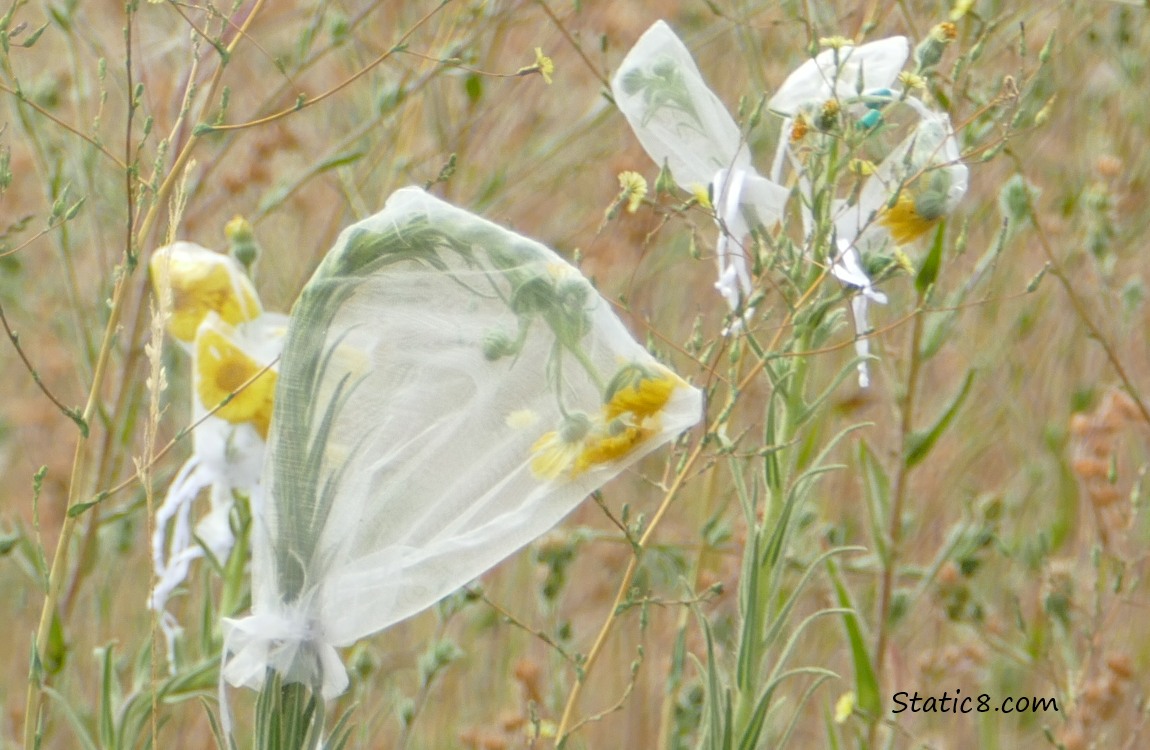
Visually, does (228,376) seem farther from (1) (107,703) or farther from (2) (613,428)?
(2) (613,428)

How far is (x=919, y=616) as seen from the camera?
240 cm

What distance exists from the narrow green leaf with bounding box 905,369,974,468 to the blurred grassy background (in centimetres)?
11

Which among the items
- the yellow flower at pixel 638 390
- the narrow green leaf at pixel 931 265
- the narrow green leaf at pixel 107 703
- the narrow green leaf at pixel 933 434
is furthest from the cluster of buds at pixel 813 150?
the narrow green leaf at pixel 107 703

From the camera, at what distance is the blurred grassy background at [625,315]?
5.32 ft

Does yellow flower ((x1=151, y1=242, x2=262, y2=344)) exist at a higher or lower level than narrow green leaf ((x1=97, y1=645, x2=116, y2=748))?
higher

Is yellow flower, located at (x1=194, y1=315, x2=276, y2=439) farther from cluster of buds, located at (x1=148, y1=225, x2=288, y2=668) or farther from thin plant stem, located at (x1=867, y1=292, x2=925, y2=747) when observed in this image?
thin plant stem, located at (x1=867, y1=292, x2=925, y2=747)

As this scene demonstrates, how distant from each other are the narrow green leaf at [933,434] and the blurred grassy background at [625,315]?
11 centimetres

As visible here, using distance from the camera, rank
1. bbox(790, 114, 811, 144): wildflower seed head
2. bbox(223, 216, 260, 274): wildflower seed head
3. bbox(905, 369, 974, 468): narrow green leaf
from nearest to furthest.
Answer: bbox(790, 114, 811, 144): wildflower seed head → bbox(223, 216, 260, 274): wildflower seed head → bbox(905, 369, 974, 468): narrow green leaf

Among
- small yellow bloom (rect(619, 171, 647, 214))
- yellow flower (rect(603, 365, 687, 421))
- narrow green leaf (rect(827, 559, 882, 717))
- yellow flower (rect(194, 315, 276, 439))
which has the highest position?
small yellow bloom (rect(619, 171, 647, 214))

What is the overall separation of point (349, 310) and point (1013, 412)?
1484 millimetres

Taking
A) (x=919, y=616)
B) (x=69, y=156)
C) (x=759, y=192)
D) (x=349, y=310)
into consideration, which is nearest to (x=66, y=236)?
(x=69, y=156)

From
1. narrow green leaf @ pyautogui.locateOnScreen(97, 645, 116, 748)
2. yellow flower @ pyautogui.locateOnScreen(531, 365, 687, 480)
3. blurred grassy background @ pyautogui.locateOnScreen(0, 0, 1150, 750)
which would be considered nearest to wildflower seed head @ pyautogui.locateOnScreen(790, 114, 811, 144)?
yellow flower @ pyautogui.locateOnScreen(531, 365, 687, 480)

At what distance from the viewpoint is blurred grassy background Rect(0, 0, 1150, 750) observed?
5.32 ft

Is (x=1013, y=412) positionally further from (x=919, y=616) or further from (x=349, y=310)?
(x=349, y=310)
